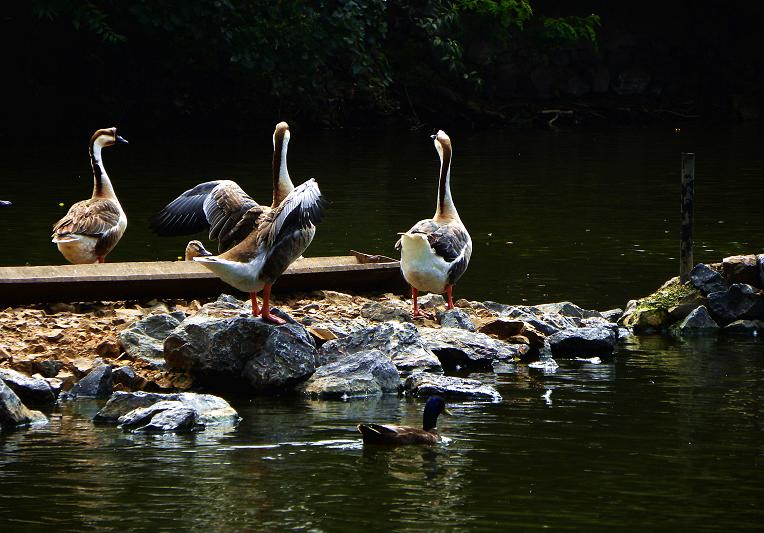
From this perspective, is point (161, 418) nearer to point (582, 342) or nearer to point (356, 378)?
point (356, 378)

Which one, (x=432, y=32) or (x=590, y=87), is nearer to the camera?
(x=432, y=32)

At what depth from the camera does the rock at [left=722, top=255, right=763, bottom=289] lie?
13.6 meters

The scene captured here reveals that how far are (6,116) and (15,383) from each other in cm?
2510

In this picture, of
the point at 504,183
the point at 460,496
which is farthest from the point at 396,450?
the point at 504,183

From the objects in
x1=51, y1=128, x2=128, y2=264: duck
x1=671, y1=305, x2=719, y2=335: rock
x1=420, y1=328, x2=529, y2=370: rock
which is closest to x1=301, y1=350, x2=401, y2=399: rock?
x1=420, y1=328, x2=529, y2=370: rock

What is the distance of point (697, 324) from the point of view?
13.5 m

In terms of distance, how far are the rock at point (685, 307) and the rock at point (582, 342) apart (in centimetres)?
149

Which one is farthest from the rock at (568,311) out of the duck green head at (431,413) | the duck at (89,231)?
the duck green head at (431,413)

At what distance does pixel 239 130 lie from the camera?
3578cm

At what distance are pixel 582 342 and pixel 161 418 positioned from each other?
4321 millimetres

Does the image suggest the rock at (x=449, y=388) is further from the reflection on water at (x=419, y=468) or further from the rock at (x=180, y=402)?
the rock at (x=180, y=402)

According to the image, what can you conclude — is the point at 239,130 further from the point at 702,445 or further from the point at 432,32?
the point at 702,445

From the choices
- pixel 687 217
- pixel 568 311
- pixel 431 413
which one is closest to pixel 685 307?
pixel 568 311

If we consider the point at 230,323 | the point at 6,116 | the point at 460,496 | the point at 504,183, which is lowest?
the point at 460,496
